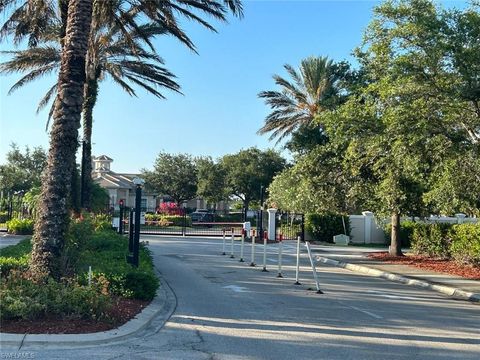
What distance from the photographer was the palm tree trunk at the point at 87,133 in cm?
2311

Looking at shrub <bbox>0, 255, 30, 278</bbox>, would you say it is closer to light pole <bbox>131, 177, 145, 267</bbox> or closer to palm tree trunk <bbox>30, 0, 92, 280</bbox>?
palm tree trunk <bbox>30, 0, 92, 280</bbox>

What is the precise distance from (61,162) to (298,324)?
4.72 meters

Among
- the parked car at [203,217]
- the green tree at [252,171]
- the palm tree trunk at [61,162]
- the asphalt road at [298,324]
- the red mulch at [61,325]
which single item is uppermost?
the green tree at [252,171]

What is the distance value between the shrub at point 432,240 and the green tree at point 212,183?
134ft

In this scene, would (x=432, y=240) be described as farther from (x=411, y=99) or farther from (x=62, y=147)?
(x=62, y=147)

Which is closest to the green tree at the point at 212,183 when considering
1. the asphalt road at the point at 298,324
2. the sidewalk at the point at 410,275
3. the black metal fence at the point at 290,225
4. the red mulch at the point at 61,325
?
the black metal fence at the point at 290,225

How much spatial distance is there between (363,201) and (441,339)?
1351cm

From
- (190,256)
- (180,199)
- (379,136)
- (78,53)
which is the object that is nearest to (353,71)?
(379,136)

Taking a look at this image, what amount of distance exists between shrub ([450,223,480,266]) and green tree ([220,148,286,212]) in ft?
133

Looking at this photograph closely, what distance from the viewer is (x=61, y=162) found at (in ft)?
29.7

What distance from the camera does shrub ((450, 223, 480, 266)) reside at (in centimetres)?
1688

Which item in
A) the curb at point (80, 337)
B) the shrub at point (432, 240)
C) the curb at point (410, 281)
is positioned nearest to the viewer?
the curb at point (80, 337)

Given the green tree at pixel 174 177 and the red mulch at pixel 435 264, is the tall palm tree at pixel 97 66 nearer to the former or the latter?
the red mulch at pixel 435 264

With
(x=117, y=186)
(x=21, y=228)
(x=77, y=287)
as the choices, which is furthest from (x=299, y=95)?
(x=117, y=186)
